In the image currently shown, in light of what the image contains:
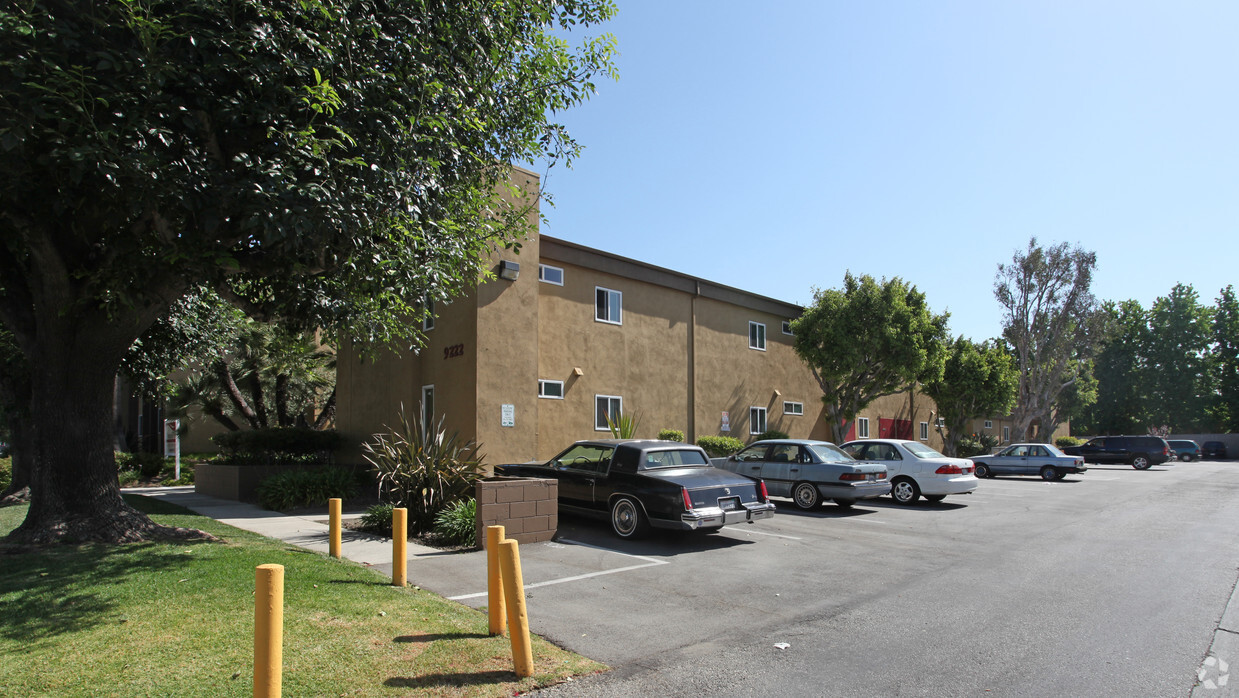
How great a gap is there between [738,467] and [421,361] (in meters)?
8.35

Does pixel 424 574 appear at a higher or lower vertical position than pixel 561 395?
lower

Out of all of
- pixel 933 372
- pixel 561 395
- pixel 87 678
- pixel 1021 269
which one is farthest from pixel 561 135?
pixel 1021 269

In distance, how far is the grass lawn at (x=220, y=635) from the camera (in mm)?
4777

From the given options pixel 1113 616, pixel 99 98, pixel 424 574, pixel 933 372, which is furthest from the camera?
pixel 933 372

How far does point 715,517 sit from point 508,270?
326 inches

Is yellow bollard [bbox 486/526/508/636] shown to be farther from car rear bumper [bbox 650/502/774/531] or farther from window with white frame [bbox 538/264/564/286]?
window with white frame [bbox 538/264/564/286]

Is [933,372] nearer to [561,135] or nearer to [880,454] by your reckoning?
[880,454]

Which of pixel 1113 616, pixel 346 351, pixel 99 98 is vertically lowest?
pixel 1113 616

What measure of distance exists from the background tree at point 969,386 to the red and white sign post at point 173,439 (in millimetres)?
30037

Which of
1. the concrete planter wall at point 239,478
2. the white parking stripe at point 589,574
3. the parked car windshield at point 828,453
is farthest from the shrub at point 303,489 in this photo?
the parked car windshield at point 828,453

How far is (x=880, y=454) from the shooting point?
1692 centimetres

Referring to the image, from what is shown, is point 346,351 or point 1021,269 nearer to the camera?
point 346,351

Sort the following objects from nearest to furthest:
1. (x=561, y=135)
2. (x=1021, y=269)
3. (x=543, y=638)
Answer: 1. (x=543, y=638)
2. (x=561, y=135)
3. (x=1021, y=269)

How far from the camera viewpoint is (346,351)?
68.6 ft
